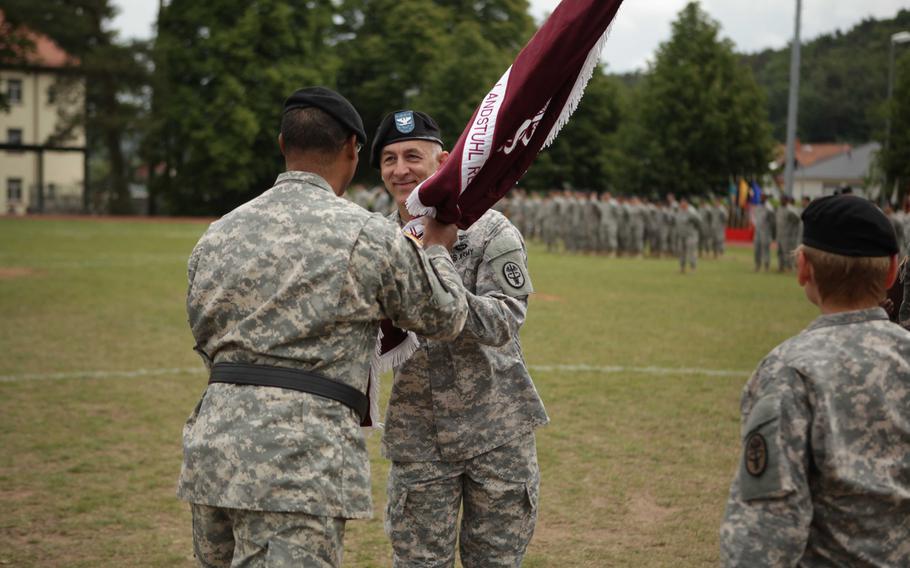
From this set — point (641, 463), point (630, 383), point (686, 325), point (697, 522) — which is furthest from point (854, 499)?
point (686, 325)

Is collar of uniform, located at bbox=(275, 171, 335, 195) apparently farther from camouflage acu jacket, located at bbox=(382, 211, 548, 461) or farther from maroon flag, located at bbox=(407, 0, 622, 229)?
camouflage acu jacket, located at bbox=(382, 211, 548, 461)

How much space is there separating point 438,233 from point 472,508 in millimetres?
1124

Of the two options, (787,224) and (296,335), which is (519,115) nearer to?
(296,335)

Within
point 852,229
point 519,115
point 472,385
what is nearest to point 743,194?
point 519,115

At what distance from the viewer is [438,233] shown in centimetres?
373

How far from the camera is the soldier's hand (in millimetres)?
3715

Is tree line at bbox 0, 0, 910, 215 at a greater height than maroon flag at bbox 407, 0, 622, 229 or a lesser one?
greater

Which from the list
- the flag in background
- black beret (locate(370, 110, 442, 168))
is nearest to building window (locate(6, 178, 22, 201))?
the flag in background

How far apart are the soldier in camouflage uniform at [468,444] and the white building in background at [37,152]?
215ft

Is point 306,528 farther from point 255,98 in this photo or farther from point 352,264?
point 255,98

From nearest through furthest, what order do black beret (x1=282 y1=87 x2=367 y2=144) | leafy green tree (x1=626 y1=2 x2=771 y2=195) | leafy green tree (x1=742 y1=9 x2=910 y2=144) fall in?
black beret (x1=282 y1=87 x2=367 y2=144)
leafy green tree (x1=742 y1=9 x2=910 y2=144)
leafy green tree (x1=626 y1=2 x2=771 y2=195)

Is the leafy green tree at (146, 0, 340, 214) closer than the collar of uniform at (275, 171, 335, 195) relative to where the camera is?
No

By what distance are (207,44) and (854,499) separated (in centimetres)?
6044

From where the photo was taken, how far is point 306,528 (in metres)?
3.01
